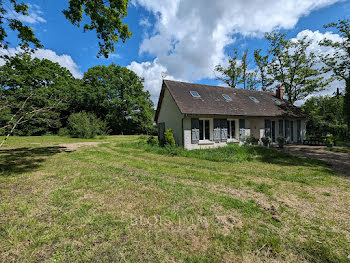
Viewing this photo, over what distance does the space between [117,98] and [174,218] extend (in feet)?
93.5

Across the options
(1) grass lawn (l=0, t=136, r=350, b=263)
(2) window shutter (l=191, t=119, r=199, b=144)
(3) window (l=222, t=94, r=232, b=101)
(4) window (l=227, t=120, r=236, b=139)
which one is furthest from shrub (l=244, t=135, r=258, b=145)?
(1) grass lawn (l=0, t=136, r=350, b=263)

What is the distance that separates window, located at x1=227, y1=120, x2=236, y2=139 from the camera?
12.5 m

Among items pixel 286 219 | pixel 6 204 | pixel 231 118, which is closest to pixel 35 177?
pixel 6 204

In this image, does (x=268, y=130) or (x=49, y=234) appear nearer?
(x=49, y=234)

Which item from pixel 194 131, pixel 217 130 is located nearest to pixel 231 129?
pixel 217 130

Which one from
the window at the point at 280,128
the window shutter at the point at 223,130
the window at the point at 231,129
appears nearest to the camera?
the window shutter at the point at 223,130

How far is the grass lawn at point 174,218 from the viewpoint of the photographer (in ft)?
6.82

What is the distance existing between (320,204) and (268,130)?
11.6m

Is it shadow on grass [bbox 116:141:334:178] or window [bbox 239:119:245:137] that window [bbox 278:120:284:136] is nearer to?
window [bbox 239:119:245:137]

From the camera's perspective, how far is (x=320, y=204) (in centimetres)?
341

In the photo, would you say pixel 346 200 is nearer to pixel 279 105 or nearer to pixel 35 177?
pixel 35 177

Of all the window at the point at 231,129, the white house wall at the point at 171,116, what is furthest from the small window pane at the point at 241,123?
the white house wall at the point at 171,116

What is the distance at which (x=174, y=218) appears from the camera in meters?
2.84

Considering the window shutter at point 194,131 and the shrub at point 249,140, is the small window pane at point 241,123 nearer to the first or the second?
the shrub at point 249,140
